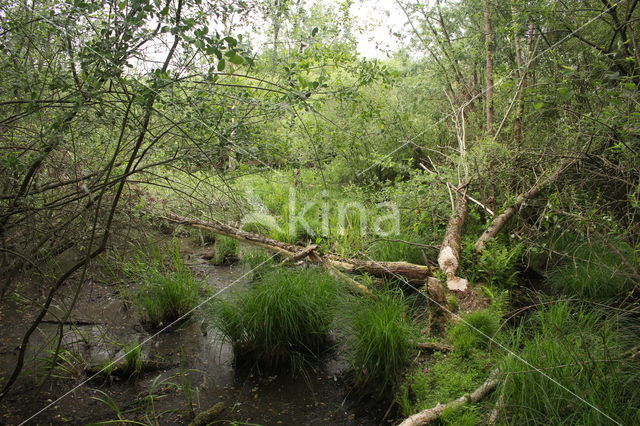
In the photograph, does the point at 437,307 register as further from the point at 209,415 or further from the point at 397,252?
the point at 209,415

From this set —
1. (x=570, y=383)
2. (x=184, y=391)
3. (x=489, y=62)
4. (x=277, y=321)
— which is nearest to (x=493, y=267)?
(x=570, y=383)

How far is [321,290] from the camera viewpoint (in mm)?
3652

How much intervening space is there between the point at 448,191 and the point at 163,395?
353 cm

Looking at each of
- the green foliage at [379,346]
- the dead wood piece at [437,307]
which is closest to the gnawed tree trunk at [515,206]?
the dead wood piece at [437,307]

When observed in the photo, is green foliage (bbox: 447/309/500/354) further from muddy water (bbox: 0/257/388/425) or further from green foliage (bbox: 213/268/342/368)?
green foliage (bbox: 213/268/342/368)

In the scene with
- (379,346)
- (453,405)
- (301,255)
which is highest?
(301,255)

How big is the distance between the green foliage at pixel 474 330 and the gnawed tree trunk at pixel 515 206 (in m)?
1.17

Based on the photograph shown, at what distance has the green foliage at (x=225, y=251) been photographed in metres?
5.69

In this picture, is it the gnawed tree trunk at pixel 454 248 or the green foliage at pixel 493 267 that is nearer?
the gnawed tree trunk at pixel 454 248

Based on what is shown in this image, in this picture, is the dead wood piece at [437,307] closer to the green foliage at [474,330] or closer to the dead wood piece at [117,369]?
the green foliage at [474,330]

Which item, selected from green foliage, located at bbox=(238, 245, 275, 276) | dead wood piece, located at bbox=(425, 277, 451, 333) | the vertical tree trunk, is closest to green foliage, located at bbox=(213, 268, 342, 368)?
dead wood piece, located at bbox=(425, 277, 451, 333)

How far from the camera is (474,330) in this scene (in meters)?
3.09

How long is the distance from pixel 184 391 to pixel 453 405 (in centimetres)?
178

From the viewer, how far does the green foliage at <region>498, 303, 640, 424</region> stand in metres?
2.06
